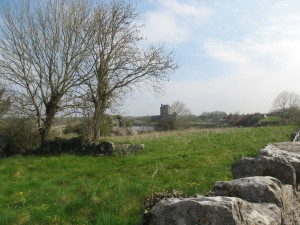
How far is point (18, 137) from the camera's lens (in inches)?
788

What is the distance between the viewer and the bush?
1991 cm

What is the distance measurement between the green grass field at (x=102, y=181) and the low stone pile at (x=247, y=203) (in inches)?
116

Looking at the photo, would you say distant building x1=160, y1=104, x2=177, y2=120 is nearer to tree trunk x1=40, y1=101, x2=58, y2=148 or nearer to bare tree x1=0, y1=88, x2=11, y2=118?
tree trunk x1=40, y1=101, x2=58, y2=148

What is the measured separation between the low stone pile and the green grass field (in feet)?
9.66

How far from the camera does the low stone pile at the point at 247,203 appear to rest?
394 cm

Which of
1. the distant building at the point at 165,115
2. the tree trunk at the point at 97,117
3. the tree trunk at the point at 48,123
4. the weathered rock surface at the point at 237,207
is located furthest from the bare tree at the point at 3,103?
the distant building at the point at 165,115

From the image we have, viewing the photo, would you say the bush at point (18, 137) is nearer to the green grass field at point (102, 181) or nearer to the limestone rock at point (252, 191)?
the green grass field at point (102, 181)

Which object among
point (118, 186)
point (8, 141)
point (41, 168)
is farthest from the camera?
point (8, 141)

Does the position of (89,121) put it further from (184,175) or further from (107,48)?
(184,175)

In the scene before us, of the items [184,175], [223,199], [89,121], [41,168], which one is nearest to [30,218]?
[223,199]

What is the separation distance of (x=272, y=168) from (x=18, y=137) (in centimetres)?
1630

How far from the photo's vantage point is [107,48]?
904 inches

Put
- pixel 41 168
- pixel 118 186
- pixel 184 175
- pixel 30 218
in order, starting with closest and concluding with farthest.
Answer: pixel 30 218, pixel 118 186, pixel 184 175, pixel 41 168

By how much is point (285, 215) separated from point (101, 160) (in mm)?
12502
